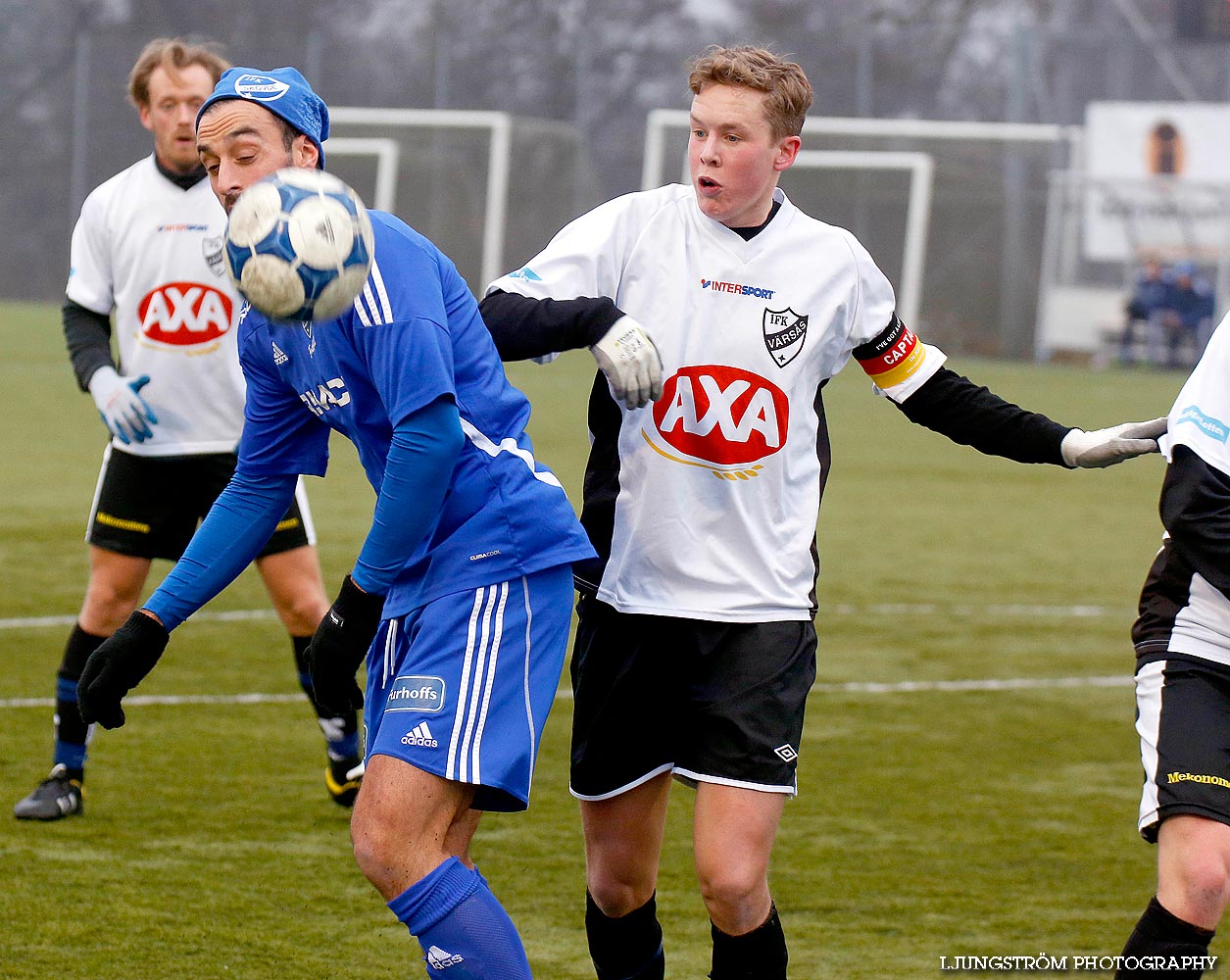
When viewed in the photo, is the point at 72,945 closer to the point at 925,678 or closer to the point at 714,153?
the point at 714,153

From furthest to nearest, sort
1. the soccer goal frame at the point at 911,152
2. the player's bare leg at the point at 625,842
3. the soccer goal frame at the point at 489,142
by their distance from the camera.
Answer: the soccer goal frame at the point at 489,142 → the soccer goal frame at the point at 911,152 → the player's bare leg at the point at 625,842

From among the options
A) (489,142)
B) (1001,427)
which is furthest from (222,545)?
(489,142)

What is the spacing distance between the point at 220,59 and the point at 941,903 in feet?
10.9

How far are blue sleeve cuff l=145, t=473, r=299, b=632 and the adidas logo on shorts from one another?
1.84 ft

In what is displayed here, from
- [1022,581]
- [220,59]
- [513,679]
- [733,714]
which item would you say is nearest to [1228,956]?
[733,714]

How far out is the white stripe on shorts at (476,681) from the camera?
3193 mm

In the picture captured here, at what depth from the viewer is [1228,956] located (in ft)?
15.3

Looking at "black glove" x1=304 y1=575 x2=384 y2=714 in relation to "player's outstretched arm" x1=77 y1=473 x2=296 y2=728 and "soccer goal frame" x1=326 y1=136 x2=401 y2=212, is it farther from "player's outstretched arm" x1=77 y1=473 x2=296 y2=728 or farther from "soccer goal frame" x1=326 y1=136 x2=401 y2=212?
"soccer goal frame" x1=326 y1=136 x2=401 y2=212

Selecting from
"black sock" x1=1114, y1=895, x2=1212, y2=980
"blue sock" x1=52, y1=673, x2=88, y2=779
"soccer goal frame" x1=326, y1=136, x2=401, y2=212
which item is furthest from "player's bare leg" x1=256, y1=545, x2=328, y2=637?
"soccer goal frame" x1=326, y1=136, x2=401, y2=212

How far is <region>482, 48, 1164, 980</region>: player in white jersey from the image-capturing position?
12.2 feet

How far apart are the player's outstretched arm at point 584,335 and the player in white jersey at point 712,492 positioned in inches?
2.1

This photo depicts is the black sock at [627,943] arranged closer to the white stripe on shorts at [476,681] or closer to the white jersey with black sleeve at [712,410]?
the white jersey with black sleeve at [712,410]

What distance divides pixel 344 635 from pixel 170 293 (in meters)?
2.88

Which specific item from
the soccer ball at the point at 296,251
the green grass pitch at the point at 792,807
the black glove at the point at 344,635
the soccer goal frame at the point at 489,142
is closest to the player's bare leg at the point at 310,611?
the green grass pitch at the point at 792,807
